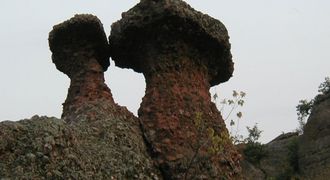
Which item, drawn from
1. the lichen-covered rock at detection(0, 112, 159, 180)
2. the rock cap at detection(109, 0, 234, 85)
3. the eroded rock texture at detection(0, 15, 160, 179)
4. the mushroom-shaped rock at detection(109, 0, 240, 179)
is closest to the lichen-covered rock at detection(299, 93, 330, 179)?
the rock cap at detection(109, 0, 234, 85)

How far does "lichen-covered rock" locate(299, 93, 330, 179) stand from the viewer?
2181 cm

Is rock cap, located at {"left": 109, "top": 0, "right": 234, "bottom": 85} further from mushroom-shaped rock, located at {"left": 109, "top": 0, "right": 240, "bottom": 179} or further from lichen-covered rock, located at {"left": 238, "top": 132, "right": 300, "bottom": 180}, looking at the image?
lichen-covered rock, located at {"left": 238, "top": 132, "right": 300, "bottom": 180}

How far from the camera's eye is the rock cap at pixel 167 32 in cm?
744

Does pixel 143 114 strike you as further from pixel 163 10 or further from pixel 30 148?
pixel 30 148

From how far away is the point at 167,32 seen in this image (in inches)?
296

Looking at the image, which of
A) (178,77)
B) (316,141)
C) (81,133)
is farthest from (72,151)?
(316,141)

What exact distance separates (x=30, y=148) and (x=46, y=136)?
22cm

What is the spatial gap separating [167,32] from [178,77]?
2.14 feet

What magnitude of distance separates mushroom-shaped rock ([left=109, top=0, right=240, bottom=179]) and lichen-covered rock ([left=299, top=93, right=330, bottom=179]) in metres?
14.5

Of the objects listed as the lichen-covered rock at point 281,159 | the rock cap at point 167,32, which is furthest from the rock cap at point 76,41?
the lichen-covered rock at point 281,159

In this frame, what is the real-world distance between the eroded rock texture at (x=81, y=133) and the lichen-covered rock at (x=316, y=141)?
49.2 feet

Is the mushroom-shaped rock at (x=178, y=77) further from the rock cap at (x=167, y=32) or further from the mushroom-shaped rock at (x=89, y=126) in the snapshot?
the mushroom-shaped rock at (x=89, y=126)

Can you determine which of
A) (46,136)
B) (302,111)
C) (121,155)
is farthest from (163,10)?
(302,111)

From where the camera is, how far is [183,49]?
7668 millimetres
